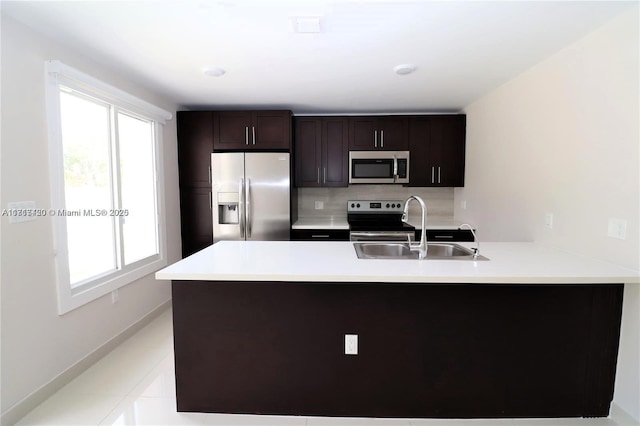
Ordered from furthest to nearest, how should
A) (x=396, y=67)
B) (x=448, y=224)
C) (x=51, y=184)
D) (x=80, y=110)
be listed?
(x=448, y=224)
(x=396, y=67)
(x=80, y=110)
(x=51, y=184)

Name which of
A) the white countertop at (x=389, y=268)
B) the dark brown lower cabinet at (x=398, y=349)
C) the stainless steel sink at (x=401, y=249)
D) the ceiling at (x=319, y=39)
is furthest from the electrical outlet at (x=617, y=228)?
the ceiling at (x=319, y=39)

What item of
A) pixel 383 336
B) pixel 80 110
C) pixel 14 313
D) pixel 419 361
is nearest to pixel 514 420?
pixel 419 361

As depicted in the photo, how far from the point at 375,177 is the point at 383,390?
8.24 feet

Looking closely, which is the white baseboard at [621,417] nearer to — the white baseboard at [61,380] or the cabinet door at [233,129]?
the white baseboard at [61,380]

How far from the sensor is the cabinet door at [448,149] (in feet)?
12.3

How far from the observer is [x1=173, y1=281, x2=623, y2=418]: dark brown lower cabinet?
5.63 ft

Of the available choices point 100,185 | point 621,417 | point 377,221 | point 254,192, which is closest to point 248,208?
point 254,192

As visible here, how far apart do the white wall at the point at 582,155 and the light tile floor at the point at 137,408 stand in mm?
938

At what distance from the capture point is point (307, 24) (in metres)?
1.78

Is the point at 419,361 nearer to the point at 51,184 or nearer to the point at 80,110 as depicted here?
the point at 51,184

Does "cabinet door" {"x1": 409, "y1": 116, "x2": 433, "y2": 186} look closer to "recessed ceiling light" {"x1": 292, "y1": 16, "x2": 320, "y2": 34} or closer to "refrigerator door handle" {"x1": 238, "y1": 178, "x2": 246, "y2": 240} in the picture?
"refrigerator door handle" {"x1": 238, "y1": 178, "x2": 246, "y2": 240}

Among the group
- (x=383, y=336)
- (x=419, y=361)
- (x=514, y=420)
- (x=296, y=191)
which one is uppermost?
(x=296, y=191)

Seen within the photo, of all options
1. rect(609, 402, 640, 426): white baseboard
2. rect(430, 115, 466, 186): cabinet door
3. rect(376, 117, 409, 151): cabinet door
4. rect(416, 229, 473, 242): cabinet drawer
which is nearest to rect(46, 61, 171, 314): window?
rect(376, 117, 409, 151): cabinet door

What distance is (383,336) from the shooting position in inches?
68.7
